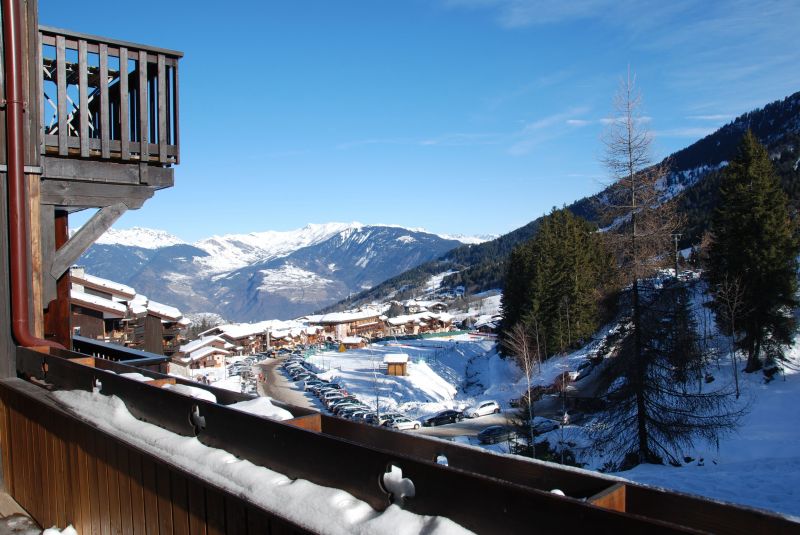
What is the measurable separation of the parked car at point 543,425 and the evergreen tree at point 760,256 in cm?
865

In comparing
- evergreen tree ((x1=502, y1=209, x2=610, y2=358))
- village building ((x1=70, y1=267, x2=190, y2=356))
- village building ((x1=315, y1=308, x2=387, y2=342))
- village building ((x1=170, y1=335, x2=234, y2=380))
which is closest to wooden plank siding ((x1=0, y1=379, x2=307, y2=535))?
village building ((x1=70, y1=267, x2=190, y2=356))

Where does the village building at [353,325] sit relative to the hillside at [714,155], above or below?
below

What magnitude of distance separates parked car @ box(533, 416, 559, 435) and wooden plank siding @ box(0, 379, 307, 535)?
71.7 ft

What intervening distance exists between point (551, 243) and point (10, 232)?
39.0 m

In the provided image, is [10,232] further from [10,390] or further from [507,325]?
[507,325]

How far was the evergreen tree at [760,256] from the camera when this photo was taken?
24453mm

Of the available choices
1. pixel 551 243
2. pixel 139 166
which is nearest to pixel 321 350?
pixel 551 243

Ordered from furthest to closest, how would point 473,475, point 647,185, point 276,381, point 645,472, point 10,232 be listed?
point 276,381
point 647,185
point 645,472
point 10,232
point 473,475

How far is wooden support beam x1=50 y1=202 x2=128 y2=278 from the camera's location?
4980mm

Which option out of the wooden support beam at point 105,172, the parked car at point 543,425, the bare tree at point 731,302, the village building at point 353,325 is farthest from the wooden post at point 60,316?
the village building at point 353,325

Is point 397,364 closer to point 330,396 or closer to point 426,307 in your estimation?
point 330,396

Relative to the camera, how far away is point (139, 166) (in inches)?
220

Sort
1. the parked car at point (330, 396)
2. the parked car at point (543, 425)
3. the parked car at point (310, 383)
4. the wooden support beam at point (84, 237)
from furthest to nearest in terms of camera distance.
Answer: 1. the parked car at point (310, 383)
2. the parked car at point (330, 396)
3. the parked car at point (543, 425)
4. the wooden support beam at point (84, 237)

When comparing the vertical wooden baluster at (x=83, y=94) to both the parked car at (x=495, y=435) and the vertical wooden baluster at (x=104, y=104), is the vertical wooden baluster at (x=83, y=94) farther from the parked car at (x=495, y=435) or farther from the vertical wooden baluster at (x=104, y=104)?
the parked car at (x=495, y=435)
